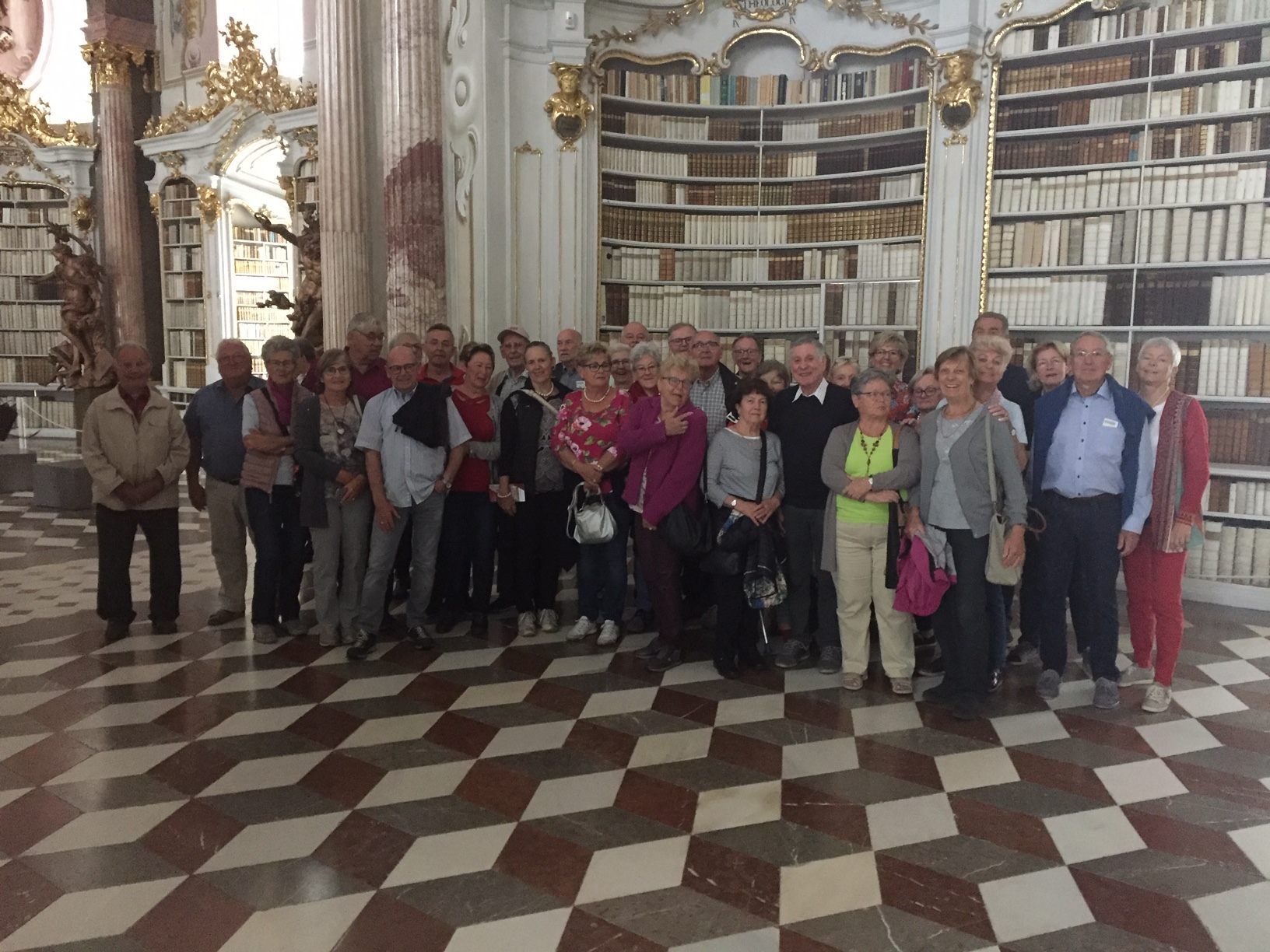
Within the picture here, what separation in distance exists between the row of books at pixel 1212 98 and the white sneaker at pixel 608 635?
170 inches

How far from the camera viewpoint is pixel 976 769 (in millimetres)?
3162

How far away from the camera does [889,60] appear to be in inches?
259

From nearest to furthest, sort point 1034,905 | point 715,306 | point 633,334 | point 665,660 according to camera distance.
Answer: point 1034,905 → point 665,660 → point 633,334 → point 715,306

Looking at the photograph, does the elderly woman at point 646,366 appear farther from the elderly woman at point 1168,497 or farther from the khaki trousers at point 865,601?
the elderly woman at point 1168,497

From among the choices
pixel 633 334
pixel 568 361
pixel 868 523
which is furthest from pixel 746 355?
pixel 868 523

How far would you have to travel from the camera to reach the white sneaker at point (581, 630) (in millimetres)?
4477

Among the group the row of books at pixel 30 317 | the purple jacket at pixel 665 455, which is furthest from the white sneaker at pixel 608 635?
the row of books at pixel 30 317

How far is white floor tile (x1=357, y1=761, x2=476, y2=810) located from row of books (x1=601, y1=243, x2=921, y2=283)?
4.41 metres

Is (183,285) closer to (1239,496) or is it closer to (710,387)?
(710,387)

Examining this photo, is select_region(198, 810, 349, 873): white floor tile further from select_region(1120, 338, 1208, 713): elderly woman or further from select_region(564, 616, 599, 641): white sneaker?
select_region(1120, 338, 1208, 713): elderly woman

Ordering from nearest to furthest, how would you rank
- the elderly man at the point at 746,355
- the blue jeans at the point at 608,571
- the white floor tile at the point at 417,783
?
the white floor tile at the point at 417,783 → the blue jeans at the point at 608,571 → the elderly man at the point at 746,355

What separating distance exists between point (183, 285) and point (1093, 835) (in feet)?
36.6

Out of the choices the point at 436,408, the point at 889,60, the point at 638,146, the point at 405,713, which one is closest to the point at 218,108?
the point at 638,146

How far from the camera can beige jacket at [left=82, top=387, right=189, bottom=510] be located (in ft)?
14.2
